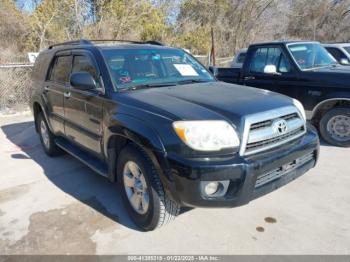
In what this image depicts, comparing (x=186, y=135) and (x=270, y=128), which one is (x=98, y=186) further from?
(x=270, y=128)

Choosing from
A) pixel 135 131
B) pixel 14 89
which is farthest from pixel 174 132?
pixel 14 89

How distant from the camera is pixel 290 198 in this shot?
3.69 m

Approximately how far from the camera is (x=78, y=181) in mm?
4379

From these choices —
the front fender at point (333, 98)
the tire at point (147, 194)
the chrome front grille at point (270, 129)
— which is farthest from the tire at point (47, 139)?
the front fender at point (333, 98)

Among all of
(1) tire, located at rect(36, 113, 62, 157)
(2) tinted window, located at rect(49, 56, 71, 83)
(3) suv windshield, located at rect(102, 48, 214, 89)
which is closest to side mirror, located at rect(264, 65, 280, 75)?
(3) suv windshield, located at rect(102, 48, 214, 89)

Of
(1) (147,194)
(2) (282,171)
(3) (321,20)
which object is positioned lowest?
(1) (147,194)

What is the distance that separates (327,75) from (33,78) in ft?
16.8

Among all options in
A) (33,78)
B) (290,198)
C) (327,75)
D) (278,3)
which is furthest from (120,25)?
(278,3)

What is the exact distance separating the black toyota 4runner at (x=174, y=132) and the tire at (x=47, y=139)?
3.49ft

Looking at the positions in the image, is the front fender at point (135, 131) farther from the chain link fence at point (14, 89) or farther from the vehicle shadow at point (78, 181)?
the chain link fence at point (14, 89)

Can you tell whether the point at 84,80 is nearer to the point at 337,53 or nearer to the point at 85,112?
the point at 85,112

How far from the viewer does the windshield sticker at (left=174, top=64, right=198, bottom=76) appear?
4008 millimetres

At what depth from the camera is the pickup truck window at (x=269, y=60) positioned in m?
5.86

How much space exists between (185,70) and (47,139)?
283 cm
